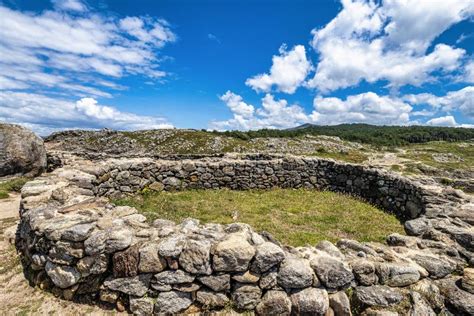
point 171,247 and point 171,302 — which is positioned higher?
A: point 171,247

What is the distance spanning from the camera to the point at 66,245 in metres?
4.92

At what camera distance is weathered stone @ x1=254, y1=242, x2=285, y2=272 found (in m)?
4.67

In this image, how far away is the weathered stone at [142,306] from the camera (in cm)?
468

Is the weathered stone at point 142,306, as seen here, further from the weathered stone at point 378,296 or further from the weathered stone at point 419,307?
the weathered stone at point 419,307

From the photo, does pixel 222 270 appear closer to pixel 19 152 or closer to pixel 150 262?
pixel 150 262

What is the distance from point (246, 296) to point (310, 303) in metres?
1.11

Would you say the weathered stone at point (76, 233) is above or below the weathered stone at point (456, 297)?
above

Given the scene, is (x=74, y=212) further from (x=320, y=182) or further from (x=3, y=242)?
(x=320, y=182)

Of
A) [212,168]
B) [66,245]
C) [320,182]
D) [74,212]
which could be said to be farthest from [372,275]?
[320,182]

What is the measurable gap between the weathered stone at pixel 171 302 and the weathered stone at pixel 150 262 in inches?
18.4

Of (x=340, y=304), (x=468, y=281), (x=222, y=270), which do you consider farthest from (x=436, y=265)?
(x=222, y=270)

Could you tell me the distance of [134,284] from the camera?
4738 mm

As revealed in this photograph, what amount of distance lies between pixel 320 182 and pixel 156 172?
9.41m

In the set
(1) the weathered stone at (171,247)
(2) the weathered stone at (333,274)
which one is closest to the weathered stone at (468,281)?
(2) the weathered stone at (333,274)
